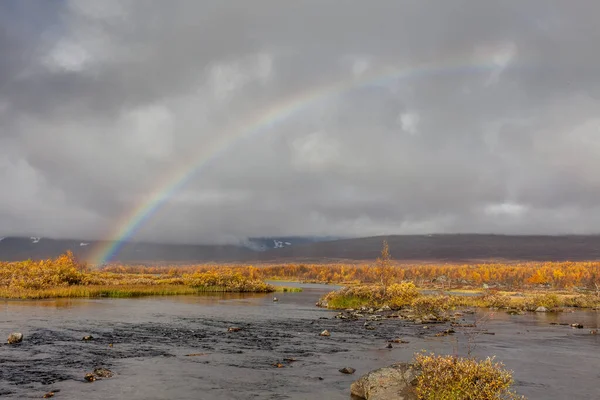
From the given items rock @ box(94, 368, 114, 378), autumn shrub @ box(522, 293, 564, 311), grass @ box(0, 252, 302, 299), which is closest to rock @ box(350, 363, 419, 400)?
rock @ box(94, 368, 114, 378)

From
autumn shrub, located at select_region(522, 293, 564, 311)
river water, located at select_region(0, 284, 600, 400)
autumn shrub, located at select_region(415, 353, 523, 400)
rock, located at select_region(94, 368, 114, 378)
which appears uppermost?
autumn shrub, located at select_region(415, 353, 523, 400)

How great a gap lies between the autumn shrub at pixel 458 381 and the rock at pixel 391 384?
1.02 m

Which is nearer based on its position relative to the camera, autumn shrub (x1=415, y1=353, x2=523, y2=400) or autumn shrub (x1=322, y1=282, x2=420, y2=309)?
autumn shrub (x1=415, y1=353, x2=523, y2=400)

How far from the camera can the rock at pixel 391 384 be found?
72.1 feet

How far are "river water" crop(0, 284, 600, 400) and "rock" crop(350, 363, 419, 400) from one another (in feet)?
4.85

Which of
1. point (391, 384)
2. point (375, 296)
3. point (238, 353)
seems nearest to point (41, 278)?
point (375, 296)

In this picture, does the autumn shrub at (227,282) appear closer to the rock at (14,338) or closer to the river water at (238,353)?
the river water at (238,353)

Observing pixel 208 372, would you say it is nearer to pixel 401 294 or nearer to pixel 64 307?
pixel 64 307

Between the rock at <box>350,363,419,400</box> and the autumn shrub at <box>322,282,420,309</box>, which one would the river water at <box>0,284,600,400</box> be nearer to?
the rock at <box>350,363,419,400</box>

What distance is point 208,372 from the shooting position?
29.6m

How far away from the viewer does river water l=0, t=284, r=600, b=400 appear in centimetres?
2538

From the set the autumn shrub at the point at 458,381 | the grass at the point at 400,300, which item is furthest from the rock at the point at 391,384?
the grass at the point at 400,300

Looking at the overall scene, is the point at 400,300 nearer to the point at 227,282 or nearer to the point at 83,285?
the point at 227,282

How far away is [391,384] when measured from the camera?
2269cm
